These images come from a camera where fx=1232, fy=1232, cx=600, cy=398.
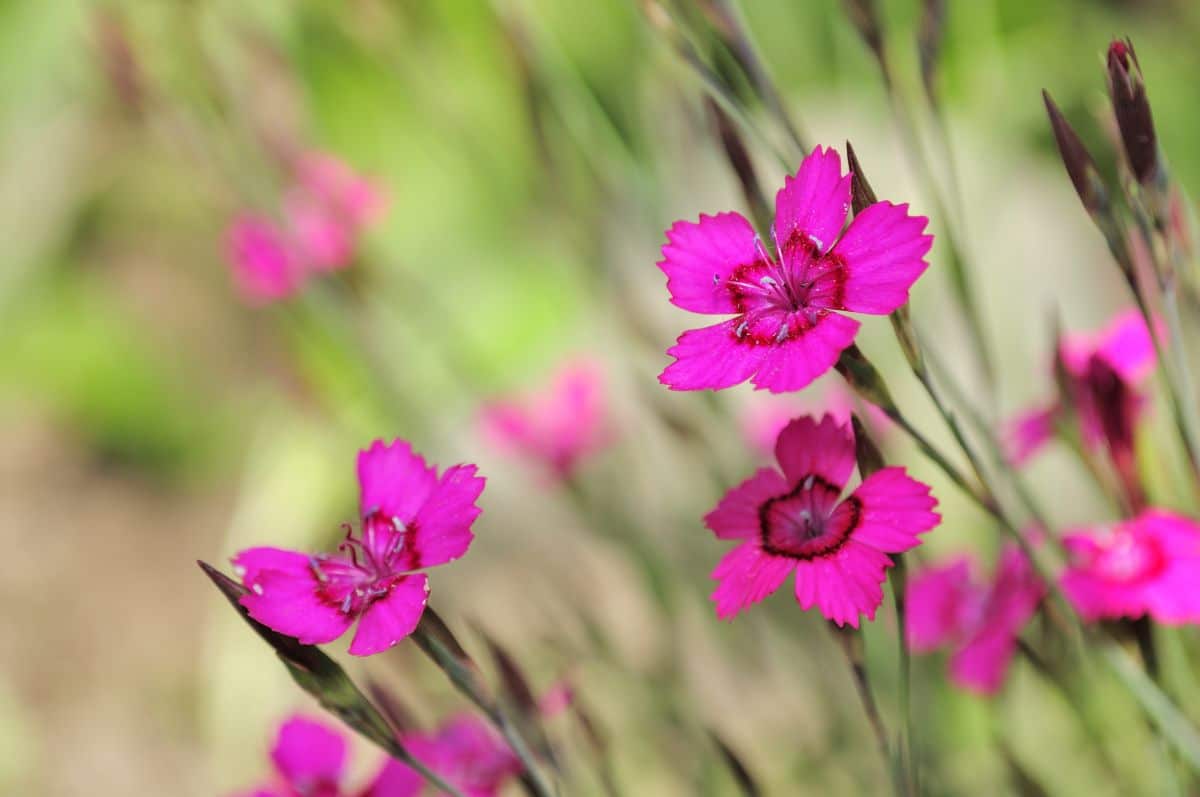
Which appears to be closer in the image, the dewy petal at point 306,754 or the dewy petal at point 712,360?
the dewy petal at point 712,360

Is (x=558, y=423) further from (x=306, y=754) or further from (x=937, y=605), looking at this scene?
(x=306, y=754)

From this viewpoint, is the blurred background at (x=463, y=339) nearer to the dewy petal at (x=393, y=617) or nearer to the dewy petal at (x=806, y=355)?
the dewy petal at (x=393, y=617)

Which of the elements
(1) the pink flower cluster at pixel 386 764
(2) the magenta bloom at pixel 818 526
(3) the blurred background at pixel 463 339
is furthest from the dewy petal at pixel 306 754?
(2) the magenta bloom at pixel 818 526

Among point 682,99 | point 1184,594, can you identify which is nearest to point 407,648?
point 682,99

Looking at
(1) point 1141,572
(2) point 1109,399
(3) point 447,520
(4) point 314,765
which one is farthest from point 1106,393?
(4) point 314,765

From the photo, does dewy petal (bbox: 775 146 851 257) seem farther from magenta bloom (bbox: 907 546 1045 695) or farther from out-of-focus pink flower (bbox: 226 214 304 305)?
out-of-focus pink flower (bbox: 226 214 304 305)

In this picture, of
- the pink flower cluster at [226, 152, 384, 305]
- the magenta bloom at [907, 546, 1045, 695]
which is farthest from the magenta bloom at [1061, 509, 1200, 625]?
the pink flower cluster at [226, 152, 384, 305]

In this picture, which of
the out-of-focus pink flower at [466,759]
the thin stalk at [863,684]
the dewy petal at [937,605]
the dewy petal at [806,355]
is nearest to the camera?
the dewy petal at [806,355]
